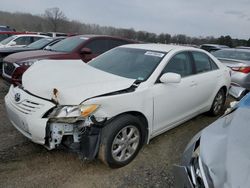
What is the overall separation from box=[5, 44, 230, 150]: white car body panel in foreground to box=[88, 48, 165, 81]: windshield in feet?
0.38

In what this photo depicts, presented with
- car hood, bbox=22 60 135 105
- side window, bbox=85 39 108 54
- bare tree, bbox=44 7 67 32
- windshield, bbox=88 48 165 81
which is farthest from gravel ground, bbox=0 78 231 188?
bare tree, bbox=44 7 67 32

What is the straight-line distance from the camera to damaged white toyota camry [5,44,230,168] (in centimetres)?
259

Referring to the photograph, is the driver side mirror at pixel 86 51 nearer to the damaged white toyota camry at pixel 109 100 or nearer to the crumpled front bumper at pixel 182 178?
the damaged white toyota camry at pixel 109 100

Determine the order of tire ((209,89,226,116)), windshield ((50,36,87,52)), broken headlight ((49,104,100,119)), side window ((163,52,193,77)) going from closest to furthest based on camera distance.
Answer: broken headlight ((49,104,100,119)) < side window ((163,52,193,77)) < tire ((209,89,226,116)) < windshield ((50,36,87,52))

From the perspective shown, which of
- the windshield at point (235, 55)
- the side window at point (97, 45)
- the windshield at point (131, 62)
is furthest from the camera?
the windshield at point (235, 55)

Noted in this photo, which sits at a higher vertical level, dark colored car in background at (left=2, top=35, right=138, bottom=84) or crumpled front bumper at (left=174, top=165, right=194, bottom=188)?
dark colored car in background at (left=2, top=35, right=138, bottom=84)

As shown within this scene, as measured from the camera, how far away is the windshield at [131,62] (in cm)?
331

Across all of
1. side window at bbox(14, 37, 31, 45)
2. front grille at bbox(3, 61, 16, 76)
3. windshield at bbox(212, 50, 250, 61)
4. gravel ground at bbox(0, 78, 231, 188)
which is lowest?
gravel ground at bbox(0, 78, 231, 188)

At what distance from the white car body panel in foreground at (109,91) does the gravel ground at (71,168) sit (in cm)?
35

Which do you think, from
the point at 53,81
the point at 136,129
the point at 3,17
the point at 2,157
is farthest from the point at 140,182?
the point at 3,17

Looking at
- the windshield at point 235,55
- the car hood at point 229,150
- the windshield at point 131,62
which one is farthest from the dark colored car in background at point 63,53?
the car hood at point 229,150

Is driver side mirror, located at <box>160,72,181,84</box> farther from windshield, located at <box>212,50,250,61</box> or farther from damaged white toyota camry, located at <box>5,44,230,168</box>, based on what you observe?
windshield, located at <box>212,50,250,61</box>

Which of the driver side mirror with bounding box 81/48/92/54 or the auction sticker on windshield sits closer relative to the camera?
the auction sticker on windshield

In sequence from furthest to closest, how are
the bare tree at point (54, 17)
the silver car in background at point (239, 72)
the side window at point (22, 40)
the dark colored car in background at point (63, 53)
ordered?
the bare tree at point (54, 17)
the side window at point (22, 40)
the silver car in background at point (239, 72)
the dark colored car in background at point (63, 53)
